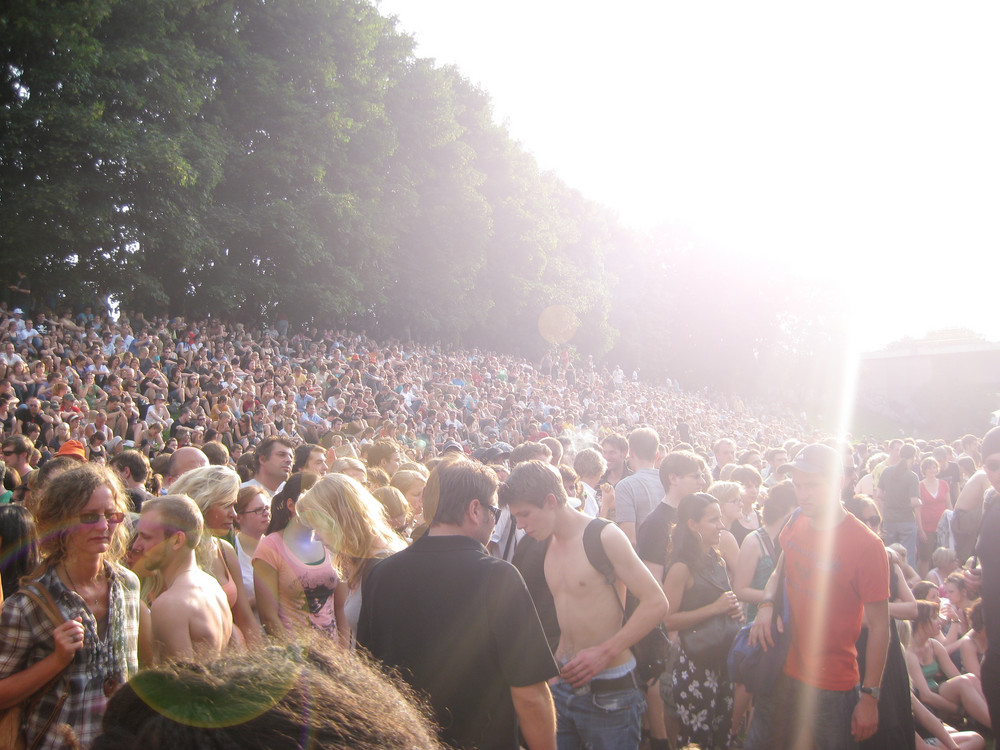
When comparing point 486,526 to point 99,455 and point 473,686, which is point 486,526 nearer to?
point 473,686

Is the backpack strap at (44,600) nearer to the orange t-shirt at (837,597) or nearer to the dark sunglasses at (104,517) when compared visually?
the dark sunglasses at (104,517)

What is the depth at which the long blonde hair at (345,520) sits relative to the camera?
3.54m

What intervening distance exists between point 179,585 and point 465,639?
52.0 inches

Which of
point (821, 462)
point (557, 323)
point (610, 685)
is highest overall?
point (557, 323)

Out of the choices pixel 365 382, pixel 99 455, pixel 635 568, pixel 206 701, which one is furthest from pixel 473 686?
pixel 365 382

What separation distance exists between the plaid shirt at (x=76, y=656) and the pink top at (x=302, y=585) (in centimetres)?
102

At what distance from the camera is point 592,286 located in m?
41.6

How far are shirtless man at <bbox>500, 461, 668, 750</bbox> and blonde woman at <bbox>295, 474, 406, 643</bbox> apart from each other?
810 mm

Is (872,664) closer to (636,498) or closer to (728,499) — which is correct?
(728,499)

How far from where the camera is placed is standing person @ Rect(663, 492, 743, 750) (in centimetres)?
401

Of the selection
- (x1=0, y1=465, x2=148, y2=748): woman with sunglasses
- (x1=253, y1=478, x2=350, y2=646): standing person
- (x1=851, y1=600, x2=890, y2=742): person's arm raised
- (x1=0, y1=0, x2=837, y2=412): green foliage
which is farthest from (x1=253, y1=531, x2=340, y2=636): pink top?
(x1=0, y1=0, x2=837, y2=412): green foliage

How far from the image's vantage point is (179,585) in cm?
281

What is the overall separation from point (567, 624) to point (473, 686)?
3.72 feet

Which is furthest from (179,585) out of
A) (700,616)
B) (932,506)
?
(932,506)
